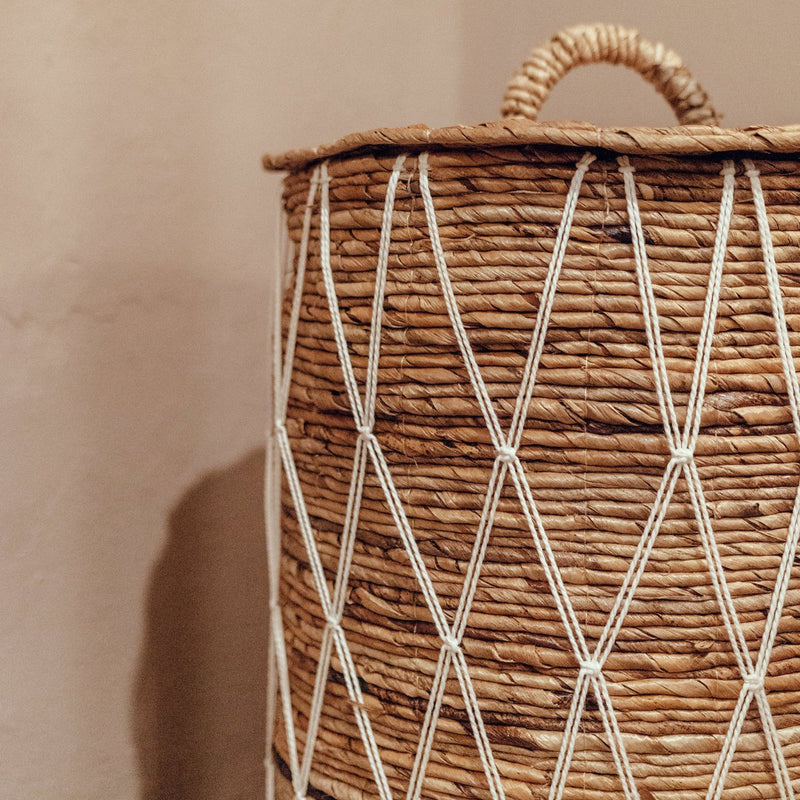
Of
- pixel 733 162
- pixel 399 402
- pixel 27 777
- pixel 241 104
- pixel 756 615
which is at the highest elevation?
pixel 241 104

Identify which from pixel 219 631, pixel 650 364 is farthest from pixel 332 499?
pixel 219 631

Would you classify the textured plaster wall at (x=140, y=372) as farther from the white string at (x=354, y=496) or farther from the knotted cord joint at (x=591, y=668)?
the knotted cord joint at (x=591, y=668)

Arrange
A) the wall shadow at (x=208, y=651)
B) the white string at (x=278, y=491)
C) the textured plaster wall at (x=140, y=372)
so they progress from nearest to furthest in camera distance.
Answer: the white string at (x=278, y=491), the textured plaster wall at (x=140, y=372), the wall shadow at (x=208, y=651)

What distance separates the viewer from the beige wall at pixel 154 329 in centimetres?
77

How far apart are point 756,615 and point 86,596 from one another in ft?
1.91

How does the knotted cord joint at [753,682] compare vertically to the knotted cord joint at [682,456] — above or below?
below

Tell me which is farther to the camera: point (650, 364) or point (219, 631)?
point (219, 631)

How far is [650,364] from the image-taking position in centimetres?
53

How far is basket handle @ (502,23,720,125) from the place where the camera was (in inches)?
29.5

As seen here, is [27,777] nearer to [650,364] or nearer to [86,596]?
[86,596]

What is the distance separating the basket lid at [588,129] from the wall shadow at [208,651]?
0.41 metres

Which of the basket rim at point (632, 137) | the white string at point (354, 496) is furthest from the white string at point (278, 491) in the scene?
the basket rim at point (632, 137)

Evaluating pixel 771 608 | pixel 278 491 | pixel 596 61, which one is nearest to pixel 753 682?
pixel 771 608

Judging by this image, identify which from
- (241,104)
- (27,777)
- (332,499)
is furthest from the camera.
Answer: (241,104)
